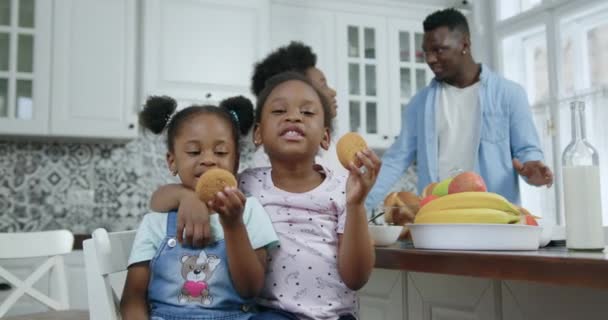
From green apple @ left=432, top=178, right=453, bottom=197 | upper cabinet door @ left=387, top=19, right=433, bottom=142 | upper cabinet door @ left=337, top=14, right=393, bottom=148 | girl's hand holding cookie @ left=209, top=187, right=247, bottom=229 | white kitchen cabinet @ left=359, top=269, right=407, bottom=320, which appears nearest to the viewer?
girl's hand holding cookie @ left=209, top=187, right=247, bottom=229

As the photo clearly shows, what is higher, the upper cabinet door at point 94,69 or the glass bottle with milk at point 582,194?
the upper cabinet door at point 94,69

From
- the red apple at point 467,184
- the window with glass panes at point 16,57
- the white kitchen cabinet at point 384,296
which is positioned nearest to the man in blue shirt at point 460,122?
the white kitchen cabinet at point 384,296

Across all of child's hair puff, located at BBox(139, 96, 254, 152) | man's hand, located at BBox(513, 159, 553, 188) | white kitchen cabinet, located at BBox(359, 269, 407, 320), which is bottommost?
white kitchen cabinet, located at BBox(359, 269, 407, 320)

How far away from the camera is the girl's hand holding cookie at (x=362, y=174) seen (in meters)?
0.95

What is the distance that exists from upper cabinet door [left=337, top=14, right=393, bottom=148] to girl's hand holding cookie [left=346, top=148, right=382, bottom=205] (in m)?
3.01

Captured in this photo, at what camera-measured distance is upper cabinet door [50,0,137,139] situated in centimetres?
331

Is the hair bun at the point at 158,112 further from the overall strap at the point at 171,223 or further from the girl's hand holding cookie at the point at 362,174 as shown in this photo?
the girl's hand holding cookie at the point at 362,174

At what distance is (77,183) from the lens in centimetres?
366

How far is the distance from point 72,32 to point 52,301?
1.95m

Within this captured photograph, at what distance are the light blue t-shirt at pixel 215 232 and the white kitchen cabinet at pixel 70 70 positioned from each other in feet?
7.88

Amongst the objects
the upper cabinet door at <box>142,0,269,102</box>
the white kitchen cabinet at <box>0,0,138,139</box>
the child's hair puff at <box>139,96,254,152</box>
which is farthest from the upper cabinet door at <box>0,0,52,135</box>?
the child's hair puff at <box>139,96,254,152</box>

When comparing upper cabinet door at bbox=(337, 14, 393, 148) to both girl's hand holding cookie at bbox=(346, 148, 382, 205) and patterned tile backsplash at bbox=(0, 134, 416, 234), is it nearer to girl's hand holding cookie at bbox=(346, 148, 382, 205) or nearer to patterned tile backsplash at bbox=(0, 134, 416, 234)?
patterned tile backsplash at bbox=(0, 134, 416, 234)

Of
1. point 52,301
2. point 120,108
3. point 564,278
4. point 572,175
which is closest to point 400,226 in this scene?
point 572,175

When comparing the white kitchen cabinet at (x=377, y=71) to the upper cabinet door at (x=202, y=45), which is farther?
the white kitchen cabinet at (x=377, y=71)
